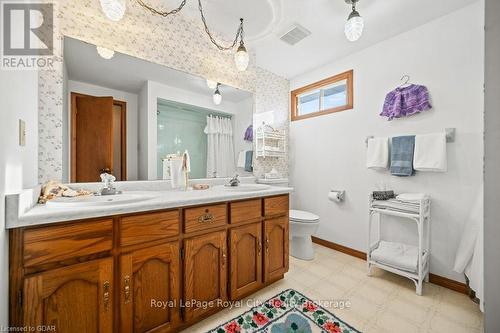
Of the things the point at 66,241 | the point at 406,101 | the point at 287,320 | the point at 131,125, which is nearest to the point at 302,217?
the point at 287,320

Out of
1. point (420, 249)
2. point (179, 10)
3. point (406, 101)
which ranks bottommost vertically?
point (420, 249)

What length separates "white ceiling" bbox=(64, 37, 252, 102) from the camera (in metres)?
1.44

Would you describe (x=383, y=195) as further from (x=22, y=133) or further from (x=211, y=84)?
(x=22, y=133)

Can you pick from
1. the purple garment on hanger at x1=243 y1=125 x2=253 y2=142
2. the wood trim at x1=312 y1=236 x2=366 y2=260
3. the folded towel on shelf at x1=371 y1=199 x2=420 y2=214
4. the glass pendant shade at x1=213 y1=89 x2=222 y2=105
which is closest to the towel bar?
the folded towel on shelf at x1=371 y1=199 x2=420 y2=214

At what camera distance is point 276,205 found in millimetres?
1808

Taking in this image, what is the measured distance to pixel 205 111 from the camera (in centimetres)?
207

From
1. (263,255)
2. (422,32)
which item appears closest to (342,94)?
(422,32)

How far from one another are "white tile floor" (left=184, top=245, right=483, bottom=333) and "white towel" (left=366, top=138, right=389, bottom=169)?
1.10 m

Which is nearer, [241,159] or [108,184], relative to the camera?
[108,184]

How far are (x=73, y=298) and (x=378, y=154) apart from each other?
2.61 meters

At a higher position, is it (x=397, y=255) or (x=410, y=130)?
(x=410, y=130)

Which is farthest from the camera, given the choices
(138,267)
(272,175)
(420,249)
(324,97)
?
Result: (324,97)

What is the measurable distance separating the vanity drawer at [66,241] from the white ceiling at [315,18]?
190 cm

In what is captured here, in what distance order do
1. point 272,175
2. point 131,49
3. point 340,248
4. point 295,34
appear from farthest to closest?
point 272,175 < point 340,248 < point 295,34 < point 131,49
